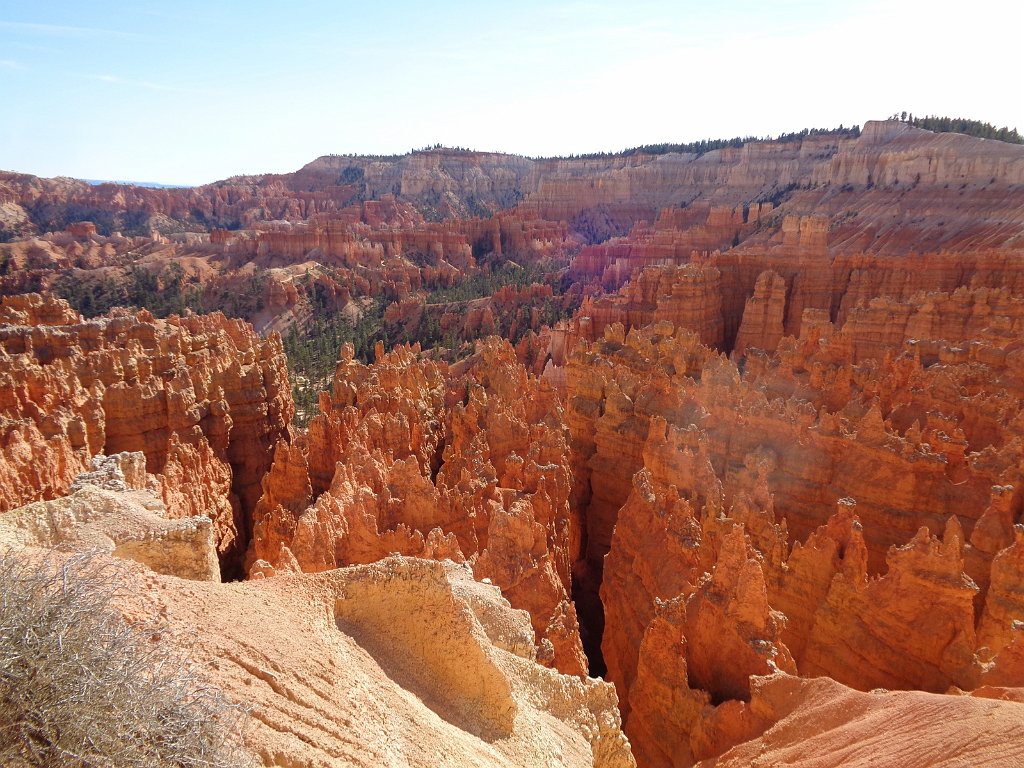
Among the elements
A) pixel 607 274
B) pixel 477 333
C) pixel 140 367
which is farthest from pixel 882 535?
pixel 607 274

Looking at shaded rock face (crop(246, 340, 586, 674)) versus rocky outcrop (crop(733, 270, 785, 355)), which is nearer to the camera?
shaded rock face (crop(246, 340, 586, 674))

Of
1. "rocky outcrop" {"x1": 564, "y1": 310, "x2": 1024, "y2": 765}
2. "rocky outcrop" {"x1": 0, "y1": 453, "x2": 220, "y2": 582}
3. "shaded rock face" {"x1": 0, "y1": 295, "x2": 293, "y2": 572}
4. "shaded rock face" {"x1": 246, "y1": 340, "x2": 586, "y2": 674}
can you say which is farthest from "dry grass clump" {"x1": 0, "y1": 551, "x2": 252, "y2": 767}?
"shaded rock face" {"x1": 0, "y1": 295, "x2": 293, "y2": 572}

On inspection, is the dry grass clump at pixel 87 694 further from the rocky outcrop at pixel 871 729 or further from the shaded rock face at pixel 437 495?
the shaded rock face at pixel 437 495

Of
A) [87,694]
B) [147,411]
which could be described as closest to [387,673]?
[87,694]

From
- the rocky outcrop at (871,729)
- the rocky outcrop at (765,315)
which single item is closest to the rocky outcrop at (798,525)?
the rocky outcrop at (871,729)

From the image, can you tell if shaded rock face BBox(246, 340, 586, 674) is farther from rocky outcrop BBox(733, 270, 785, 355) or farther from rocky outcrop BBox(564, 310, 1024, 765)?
rocky outcrop BBox(733, 270, 785, 355)

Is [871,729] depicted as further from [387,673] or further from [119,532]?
[119,532]
